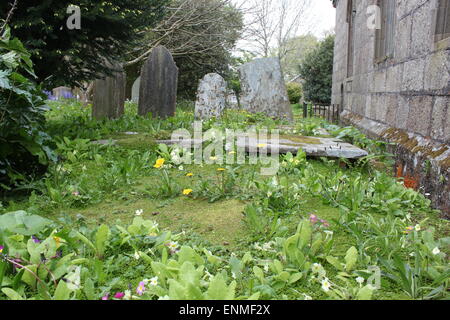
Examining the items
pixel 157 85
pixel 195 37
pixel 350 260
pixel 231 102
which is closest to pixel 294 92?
pixel 231 102

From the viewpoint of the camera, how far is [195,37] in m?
14.1

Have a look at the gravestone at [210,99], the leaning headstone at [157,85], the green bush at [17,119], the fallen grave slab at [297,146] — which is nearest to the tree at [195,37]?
the leaning headstone at [157,85]

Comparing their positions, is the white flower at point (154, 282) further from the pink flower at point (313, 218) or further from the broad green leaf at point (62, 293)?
the pink flower at point (313, 218)

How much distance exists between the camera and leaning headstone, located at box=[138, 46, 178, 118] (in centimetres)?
827

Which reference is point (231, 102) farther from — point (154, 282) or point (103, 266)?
point (154, 282)

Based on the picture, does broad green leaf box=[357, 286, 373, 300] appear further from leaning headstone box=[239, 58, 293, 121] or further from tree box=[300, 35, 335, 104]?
tree box=[300, 35, 335, 104]

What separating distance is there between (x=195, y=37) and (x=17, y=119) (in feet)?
39.0

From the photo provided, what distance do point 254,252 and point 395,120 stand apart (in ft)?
10.6

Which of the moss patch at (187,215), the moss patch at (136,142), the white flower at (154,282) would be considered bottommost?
the moss patch at (187,215)

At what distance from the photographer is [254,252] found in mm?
2039

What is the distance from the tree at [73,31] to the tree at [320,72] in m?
15.1

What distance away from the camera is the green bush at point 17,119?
2.83 metres
